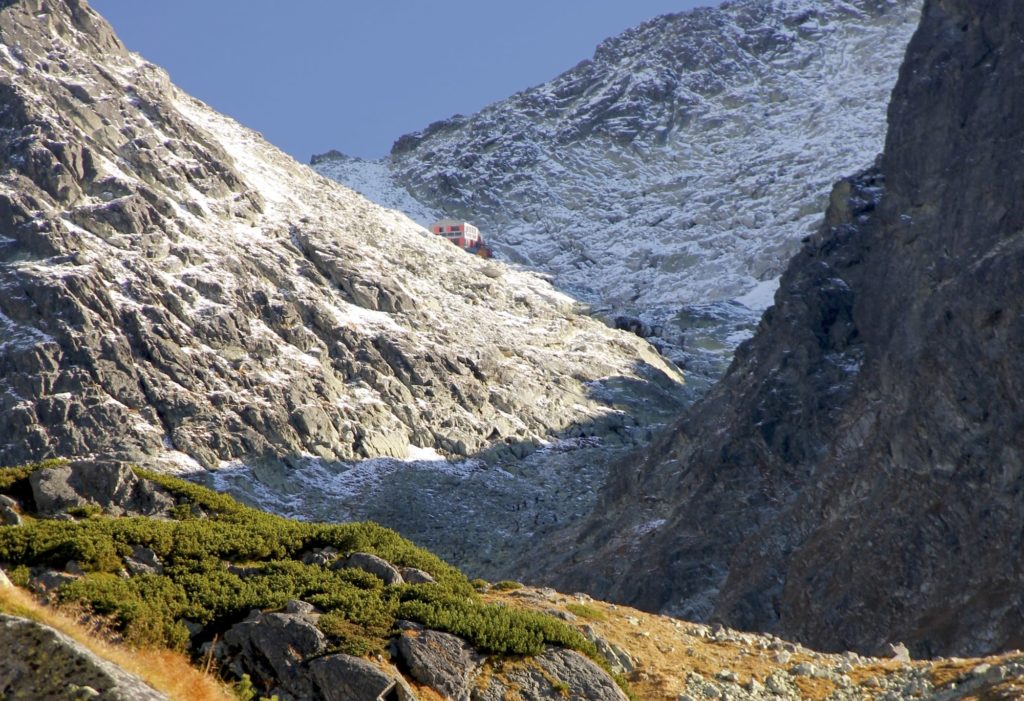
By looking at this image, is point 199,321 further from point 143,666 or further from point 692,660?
point 143,666

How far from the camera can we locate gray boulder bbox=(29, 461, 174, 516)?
88.1ft

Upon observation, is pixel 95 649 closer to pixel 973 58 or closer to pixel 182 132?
pixel 973 58

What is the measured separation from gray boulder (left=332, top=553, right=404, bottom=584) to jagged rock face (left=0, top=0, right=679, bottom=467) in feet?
376

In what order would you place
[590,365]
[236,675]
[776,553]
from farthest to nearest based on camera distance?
[590,365] < [776,553] < [236,675]

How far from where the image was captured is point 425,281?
197m

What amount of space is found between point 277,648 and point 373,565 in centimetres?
452

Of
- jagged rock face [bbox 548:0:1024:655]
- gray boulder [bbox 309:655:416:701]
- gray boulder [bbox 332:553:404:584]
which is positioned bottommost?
gray boulder [bbox 309:655:416:701]

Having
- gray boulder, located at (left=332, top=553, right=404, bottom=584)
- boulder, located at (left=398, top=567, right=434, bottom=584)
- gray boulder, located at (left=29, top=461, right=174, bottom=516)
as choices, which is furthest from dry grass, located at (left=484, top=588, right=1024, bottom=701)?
gray boulder, located at (left=29, top=461, right=174, bottom=516)

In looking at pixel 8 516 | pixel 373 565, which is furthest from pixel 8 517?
pixel 373 565

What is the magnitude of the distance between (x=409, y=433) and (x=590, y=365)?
41371mm

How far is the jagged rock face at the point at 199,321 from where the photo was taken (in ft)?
470

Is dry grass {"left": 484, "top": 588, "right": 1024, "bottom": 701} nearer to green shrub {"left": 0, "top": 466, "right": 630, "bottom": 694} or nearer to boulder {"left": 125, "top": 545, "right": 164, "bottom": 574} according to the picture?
green shrub {"left": 0, "top": 466, "right": 630, "bottom": 694}

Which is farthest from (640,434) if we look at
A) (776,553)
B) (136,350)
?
(776,553)

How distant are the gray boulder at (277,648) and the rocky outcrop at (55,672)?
22.2ft
